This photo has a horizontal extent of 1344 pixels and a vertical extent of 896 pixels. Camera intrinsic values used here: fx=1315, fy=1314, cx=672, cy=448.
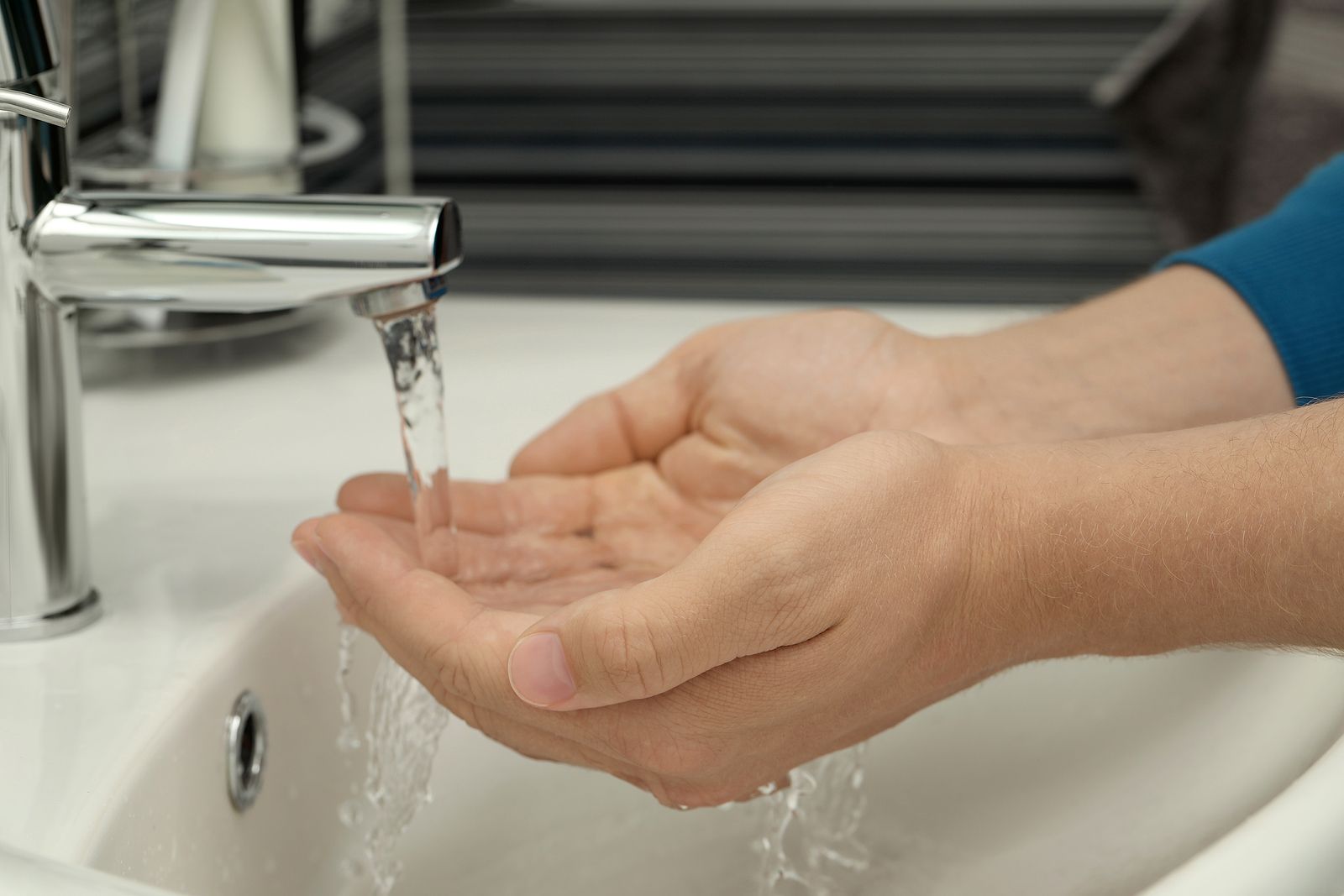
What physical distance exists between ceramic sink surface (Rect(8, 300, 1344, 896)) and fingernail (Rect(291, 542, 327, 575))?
0.18 ft

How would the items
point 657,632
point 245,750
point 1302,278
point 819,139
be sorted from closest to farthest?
point 657,632
point 245,750
point 1302,278
point 819,139

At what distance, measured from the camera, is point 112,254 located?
416mm

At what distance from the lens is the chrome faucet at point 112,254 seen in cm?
41

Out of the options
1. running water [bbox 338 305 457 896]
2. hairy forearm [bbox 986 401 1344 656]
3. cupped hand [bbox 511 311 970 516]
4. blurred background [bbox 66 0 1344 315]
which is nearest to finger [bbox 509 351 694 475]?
cupped hand [bbox 511 311 970 516]

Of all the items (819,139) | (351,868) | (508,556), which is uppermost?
(819,139)

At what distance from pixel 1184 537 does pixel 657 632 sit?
17 centimetres

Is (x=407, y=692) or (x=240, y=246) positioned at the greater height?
(x=240, y=246)

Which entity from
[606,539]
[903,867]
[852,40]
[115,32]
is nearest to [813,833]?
[903,867]

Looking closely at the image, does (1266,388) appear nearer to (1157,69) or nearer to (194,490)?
(194,490)

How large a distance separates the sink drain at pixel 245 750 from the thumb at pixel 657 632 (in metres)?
0.14

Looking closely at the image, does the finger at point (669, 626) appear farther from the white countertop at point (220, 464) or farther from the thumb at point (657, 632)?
the white countertop at point (220, 464)

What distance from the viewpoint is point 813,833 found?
570 mm

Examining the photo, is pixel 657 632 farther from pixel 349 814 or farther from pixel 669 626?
pixel 349 814

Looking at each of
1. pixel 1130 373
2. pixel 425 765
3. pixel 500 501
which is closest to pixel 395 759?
pixel 425 765
